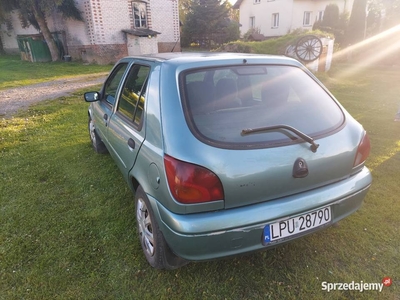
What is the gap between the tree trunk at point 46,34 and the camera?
16.8 metres

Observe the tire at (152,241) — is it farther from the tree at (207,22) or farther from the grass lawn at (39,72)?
the tree at (207,22)

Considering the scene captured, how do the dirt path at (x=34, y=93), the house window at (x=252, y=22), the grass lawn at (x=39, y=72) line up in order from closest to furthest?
1. the dirt path at (x=34, y=93)
2. the grass lawn at (x=39, y=72)
3. the house window at (x=252, y=22)

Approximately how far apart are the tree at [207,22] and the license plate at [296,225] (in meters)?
29.9

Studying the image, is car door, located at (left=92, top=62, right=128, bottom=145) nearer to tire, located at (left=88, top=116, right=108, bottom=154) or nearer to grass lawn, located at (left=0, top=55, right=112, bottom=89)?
tire, located at (left=88, top=116, right=108, bottom=154)

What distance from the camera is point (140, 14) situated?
19281mm

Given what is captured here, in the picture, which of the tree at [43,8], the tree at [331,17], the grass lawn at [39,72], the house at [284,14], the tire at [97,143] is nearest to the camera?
the tire at [97,143]

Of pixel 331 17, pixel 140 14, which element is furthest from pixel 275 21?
pixel 140 14

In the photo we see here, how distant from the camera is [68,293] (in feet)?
6.97

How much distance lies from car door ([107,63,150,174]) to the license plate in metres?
1.14

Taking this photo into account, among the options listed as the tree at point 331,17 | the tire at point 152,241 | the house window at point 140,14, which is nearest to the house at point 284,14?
the tree at point 331,17

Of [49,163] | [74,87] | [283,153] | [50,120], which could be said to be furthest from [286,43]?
[283,153]

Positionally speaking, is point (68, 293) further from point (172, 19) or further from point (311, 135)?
point (172, 19)

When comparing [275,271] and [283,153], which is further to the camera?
[275,271]

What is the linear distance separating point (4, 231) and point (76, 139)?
2775mm
